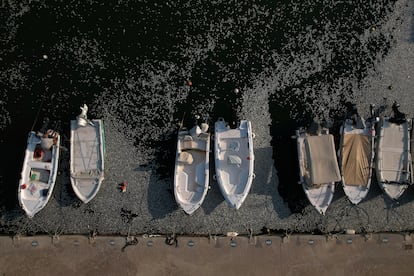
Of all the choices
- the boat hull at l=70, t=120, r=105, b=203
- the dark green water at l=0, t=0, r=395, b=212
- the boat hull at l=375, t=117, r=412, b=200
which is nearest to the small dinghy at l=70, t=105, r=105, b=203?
the boat hull at l=70, t=120, r=105, b=203

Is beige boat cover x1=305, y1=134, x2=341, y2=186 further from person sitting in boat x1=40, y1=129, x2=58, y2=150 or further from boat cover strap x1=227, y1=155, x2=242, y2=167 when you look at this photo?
person sitting in boat x1=40, y1=129, x2=58, y2=150

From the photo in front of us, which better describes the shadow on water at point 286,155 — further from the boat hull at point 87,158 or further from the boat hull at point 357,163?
the boat hull at point 87,158

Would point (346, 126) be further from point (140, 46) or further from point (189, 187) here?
point (140, 46)

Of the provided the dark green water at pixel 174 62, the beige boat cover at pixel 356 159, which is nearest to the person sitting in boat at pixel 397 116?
the beige boat cover at pixel 356 159

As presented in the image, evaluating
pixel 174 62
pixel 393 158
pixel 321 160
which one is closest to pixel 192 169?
pixel 174 62

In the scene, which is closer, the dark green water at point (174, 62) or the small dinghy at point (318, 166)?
the small dinghy at point (318, 166)

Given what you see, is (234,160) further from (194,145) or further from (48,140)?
(48,140)

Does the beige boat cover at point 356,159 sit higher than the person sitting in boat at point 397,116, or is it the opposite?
the person sitting in boat at point 397,116
